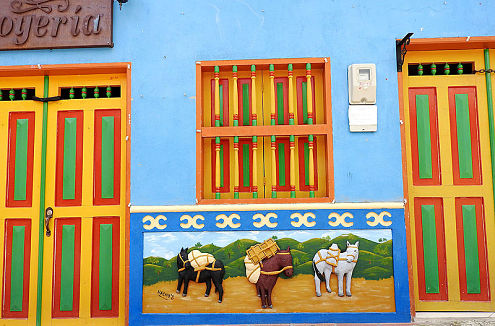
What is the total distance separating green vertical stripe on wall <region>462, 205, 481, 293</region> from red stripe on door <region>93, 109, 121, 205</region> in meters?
3.11

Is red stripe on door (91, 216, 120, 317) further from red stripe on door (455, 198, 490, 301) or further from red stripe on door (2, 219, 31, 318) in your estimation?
red stripe on door (455, 198, 490, 301)

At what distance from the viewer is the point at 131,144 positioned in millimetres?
4316

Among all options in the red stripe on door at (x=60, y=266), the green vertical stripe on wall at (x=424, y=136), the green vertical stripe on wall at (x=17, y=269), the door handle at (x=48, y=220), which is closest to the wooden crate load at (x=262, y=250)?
the green vertical stripe on wall at (x=424, y=136)

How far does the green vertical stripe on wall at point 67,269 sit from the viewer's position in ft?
14.3

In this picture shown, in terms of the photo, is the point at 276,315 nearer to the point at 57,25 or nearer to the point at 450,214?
the point at 450,214

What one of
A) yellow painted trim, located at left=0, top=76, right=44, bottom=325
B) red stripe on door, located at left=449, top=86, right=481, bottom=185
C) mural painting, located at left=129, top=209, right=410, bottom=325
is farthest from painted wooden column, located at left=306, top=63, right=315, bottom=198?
yellow painted trim, located at left=0, top=76, right=44, bottom=325

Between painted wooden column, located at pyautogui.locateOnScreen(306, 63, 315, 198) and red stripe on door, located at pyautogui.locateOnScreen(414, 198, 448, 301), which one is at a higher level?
painted wooden column, located at pyautogui.locateOnScreen(306, 63, 315, 198)

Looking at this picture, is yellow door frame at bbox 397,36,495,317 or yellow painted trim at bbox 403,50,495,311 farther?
yellow painted trim at bbox 403,50,495,311

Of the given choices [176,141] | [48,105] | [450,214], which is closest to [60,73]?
[48,105]

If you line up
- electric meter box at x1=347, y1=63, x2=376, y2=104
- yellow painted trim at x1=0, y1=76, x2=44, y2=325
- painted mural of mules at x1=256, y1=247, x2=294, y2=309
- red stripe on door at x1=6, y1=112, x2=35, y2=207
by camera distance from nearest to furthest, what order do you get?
painted mural of mules at x1=256, y1=247, x2=294, y2=309 → electric meter box at x1=347, y1=63, x2=376, y2=104 → yellow painted trim at x1=0, y1=76, x2=44, y2=325 → red stripe on door at x1=6, y1=112, x2=35, y2=207

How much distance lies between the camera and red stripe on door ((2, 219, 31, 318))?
440 cm

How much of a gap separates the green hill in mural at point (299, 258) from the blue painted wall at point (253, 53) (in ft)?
1.30

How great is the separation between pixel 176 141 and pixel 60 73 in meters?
1.33

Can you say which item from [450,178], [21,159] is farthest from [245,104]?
[21,159]
